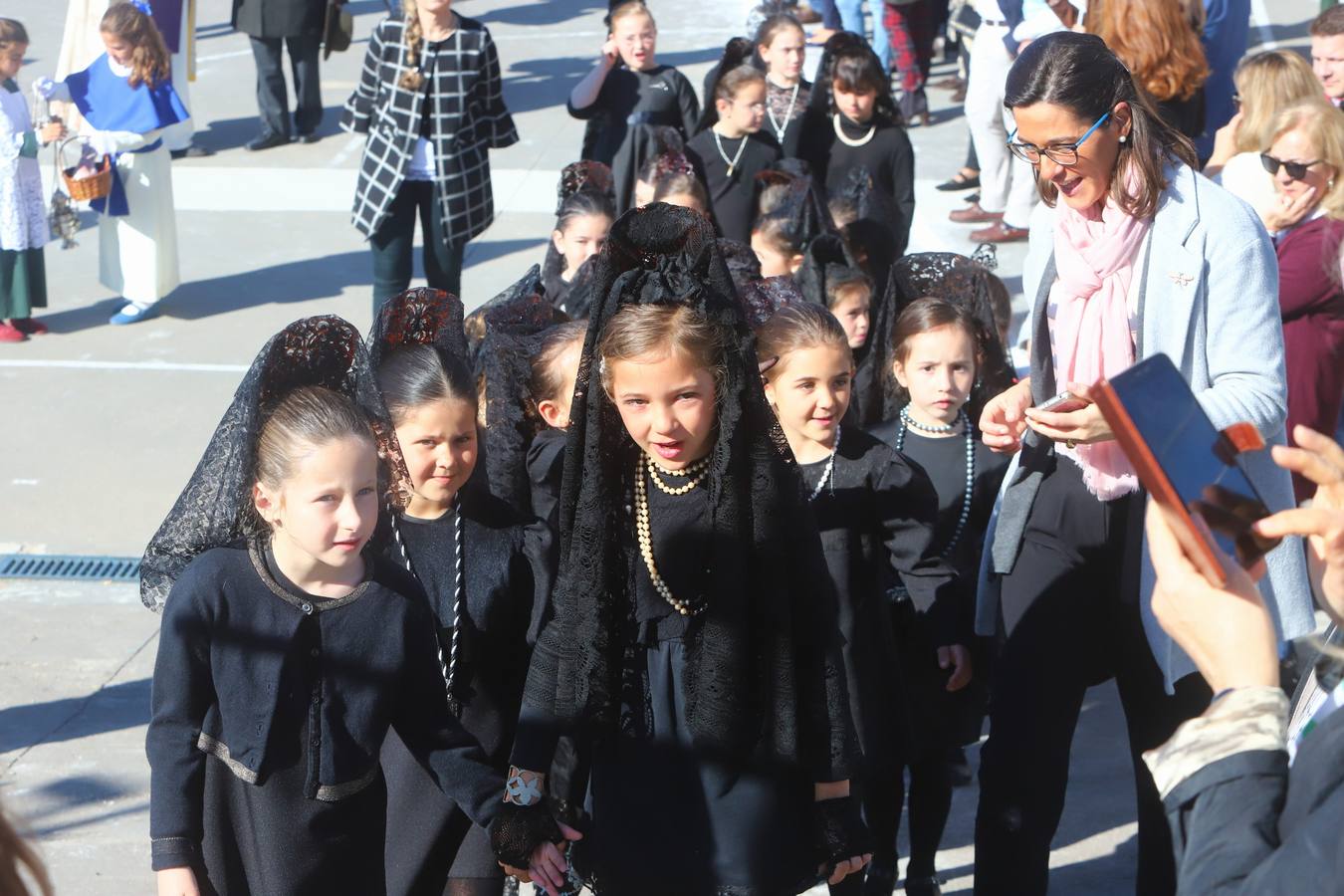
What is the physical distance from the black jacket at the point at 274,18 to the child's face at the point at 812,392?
9.95 metres

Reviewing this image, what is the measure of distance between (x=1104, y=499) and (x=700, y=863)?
1.17 m

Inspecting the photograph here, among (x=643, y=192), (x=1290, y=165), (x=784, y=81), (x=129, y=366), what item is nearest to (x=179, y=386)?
(x=129, y=366)

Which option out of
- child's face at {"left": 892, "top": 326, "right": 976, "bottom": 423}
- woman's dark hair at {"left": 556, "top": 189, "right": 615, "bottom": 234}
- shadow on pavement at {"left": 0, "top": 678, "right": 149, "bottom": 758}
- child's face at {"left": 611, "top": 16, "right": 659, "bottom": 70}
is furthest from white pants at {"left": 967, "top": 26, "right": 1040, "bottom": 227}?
shadow on pavement at {"left": 0, "top": 678, "right": 149, "bottom": 758}

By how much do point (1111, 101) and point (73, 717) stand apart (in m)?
3.66

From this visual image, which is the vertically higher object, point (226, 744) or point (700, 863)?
point (226, 744)

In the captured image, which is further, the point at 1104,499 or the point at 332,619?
the point at 1104,499

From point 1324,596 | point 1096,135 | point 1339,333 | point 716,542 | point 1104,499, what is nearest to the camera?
point 1324,596

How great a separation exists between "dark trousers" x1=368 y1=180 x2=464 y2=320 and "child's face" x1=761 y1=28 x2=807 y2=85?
181 cm

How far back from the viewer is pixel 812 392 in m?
3.72

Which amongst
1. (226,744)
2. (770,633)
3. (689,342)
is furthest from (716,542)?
(226,744)

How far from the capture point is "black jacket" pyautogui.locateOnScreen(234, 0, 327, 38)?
1255cm

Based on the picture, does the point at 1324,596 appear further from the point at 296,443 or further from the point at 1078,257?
the point at 296,443

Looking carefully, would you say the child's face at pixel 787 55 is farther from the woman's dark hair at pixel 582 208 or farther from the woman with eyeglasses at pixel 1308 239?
the woman with eyeglasses at pixel 1308 239

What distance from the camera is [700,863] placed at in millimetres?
2891
